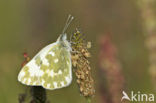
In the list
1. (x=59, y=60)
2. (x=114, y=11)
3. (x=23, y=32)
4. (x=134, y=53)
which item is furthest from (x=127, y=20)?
(x=59, y=60)

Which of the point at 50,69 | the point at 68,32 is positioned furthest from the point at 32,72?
the point at 68,32

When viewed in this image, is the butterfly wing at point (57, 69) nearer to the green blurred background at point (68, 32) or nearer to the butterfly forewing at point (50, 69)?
the butterfly forewing at point (50, 69)

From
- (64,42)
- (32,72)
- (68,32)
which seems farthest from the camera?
(68,32)

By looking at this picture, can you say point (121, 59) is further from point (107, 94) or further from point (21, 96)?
point (21, 96)

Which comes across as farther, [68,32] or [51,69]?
[68,32]

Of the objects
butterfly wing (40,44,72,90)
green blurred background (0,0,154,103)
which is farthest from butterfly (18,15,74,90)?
green blurred background (0,0,154,103)

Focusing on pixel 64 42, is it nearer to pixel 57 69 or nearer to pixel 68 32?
pixel 57 69

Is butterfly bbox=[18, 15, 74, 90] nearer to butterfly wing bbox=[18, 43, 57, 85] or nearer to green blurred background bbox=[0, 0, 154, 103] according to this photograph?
butterfly wing bbox=[18, 43, 57, 85]

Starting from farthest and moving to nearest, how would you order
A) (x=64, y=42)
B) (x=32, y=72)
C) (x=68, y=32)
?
(x=68, y=32)
(x=64, y=42)
(x=32, y=72)
